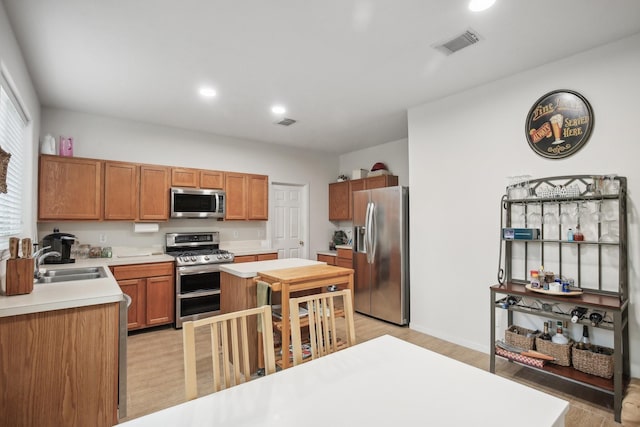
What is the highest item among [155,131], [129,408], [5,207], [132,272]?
[155,131]

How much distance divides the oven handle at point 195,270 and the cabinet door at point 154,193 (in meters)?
0.77

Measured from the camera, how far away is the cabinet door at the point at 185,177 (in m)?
4.46

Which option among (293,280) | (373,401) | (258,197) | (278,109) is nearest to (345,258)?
(258,197)

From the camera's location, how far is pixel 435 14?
2158 millimetres

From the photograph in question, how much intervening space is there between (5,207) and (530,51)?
4.28 m

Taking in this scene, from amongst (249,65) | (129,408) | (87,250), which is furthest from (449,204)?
(87,250)

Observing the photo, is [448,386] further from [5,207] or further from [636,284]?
[5,207]

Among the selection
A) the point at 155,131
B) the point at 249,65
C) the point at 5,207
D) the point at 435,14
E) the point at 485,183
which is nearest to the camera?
the point at 435,14

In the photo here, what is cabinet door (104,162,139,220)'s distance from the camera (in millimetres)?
3984

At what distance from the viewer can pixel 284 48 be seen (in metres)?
2.59

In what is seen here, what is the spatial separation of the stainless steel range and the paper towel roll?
196mm

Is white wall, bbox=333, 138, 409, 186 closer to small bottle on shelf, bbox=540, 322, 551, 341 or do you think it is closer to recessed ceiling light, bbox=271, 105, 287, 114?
recessed ceiling light, bbox=271, 105, 287, 114

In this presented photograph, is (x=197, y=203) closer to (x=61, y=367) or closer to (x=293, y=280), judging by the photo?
(x=293, y=280)

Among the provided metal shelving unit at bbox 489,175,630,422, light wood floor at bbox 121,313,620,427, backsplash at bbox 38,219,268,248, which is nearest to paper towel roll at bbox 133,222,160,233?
backsplash at bbox 38,219,268,248
